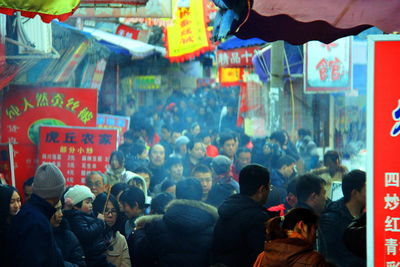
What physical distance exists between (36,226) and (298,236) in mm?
2009

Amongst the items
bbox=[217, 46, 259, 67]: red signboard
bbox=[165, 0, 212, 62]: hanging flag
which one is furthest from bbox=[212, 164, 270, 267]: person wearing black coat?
bbox=[217, 46, 259, 67]: red signboard

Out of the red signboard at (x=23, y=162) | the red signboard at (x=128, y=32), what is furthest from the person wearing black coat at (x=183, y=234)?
the red signboard at (x=128, y=32)

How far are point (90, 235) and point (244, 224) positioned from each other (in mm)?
1551

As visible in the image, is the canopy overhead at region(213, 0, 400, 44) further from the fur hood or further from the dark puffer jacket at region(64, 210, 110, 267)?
the dark puffer jacket at region(64, 210, 110, 267)

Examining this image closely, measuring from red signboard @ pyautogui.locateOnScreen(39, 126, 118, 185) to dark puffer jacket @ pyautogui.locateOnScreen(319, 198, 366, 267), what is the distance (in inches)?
204

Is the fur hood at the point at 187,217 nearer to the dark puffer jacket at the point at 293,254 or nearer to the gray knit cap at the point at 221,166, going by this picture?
the dark puffer jacket at the point at 293,254

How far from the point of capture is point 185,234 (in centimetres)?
621

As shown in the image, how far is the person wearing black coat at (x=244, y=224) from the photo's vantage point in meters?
5.81

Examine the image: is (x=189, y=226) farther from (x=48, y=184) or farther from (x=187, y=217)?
(x=48, y=184)

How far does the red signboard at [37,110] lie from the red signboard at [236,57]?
795 centimetres

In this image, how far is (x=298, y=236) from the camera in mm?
4520

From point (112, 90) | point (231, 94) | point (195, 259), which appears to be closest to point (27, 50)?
point (195, 259)

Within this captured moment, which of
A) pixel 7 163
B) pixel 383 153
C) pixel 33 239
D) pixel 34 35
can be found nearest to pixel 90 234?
pixel 33 239

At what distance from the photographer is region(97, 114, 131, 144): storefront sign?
14.5 metres
